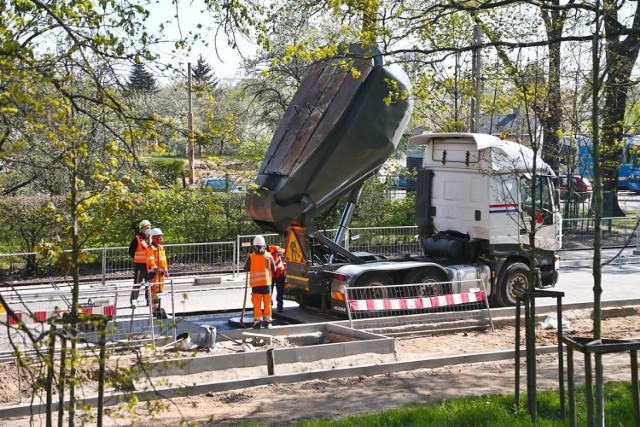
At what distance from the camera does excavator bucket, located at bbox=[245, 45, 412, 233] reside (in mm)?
15898

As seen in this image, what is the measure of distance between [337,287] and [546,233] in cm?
508

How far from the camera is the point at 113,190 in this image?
24.5ft

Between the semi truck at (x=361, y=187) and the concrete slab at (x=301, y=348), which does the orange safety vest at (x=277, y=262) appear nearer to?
the semi truck at (x=361, y=187)

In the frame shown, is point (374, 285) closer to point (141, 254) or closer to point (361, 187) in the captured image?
point (361, 187)

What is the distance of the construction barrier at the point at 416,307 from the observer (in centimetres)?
1581

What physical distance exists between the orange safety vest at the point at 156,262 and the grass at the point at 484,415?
7.34m

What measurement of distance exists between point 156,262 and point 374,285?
402cm

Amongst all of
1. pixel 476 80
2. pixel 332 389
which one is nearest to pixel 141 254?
pixel 332 389

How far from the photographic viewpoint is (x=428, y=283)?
16.8 m

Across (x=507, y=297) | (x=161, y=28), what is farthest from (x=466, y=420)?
(x=507, y=297)

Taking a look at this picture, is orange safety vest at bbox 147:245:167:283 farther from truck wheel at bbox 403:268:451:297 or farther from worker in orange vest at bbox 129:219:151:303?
truck wheel at bbox 403:268:451:297

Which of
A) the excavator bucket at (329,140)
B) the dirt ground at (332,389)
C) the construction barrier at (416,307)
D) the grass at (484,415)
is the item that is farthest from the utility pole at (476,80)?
the grass at (484,415)

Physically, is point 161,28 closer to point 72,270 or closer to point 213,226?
point 72,270

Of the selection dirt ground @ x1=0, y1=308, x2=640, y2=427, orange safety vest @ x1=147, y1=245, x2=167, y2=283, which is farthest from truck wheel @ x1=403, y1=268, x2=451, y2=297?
orange safety vest @ x1=147, y1=245, x2=167, y2=283
